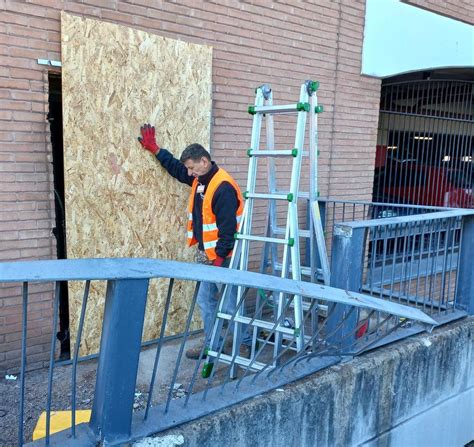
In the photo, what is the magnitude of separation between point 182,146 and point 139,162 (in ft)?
1.53

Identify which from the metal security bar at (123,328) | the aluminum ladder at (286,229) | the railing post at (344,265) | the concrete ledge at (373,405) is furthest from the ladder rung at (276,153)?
the concrete ledge at (373,405)

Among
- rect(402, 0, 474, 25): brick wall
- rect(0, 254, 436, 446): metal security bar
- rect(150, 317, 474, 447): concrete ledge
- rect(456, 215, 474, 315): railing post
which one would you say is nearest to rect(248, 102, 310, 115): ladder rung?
rect(0, 254, 436, 446): metal security bar

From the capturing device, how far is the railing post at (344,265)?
11.1 ft

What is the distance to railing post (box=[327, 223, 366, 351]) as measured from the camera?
3.40m

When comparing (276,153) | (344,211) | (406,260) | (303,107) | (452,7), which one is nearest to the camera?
(303,107)

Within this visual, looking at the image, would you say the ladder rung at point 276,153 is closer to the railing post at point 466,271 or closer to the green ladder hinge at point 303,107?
the green ladder hinge at point 303,107

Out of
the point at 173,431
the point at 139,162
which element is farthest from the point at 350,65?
the point at 173,431

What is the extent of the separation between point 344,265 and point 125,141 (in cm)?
201

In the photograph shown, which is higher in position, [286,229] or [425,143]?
[425,143]

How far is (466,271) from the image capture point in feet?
15.0

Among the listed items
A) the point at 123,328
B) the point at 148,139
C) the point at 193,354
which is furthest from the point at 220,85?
the point at 123,328

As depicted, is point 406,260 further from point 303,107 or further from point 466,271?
point 303,107

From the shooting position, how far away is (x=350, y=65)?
20.5ft

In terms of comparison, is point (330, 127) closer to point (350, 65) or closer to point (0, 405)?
point (350, 65)
